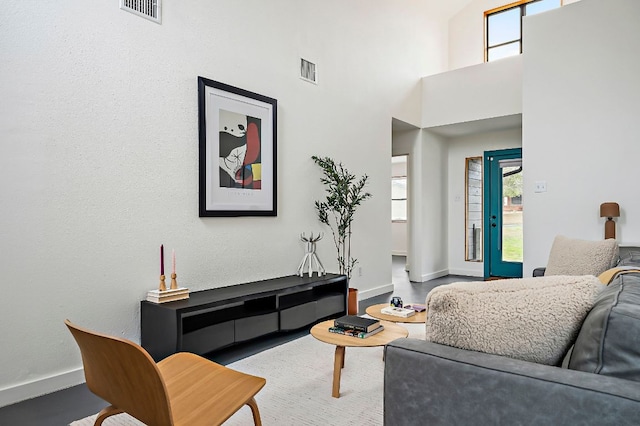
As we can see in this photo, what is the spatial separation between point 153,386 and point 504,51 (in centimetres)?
779

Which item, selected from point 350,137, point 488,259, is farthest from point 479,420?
point 488,259

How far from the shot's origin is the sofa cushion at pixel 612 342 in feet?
3.20

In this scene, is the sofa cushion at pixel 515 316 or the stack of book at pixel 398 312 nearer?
the sofa cushion at pixel 515 316

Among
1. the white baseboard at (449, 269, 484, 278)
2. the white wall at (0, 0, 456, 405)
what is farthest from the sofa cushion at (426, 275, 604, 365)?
the white baseboard at (449, 269, 484, 278)

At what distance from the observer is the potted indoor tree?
15.1 feet

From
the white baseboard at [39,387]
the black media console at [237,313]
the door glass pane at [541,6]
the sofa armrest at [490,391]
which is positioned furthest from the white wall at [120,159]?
the door glass pane at [541,6]

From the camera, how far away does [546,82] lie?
4.91 meters

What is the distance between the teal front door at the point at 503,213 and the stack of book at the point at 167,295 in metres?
5.42

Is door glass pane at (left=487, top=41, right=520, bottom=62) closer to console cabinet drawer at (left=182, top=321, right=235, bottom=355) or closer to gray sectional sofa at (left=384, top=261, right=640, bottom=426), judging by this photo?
console cabinet drawer at (left=182, top=321, right=235, bottom=355)

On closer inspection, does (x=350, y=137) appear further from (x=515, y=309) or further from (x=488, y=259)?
(x=515, y=309)

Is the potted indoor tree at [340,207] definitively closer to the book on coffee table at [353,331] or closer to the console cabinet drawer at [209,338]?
the console cabinet drawer at [209,338]

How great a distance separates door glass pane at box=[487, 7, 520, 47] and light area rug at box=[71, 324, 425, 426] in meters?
6.33

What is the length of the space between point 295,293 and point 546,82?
3.82m

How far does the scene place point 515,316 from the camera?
3.77ft
